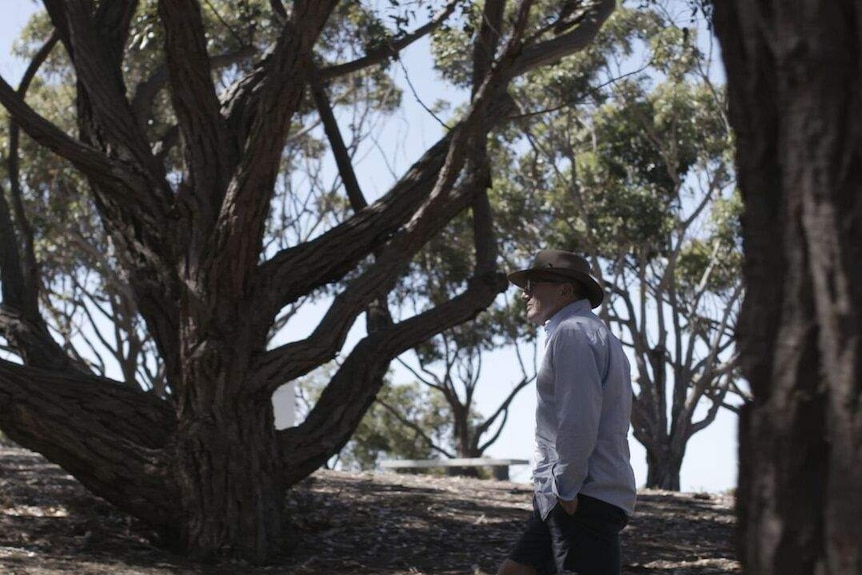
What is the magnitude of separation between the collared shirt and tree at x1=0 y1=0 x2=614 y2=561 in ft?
9.63

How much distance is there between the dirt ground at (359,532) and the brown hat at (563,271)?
8.44 ft

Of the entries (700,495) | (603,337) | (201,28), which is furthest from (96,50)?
(700,495)

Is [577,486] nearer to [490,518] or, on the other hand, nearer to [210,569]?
[210,569]

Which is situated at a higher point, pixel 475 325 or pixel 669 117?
pixel 669 117

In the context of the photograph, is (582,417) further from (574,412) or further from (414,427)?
(414,427)

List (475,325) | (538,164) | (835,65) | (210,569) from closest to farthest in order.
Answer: (835,65), (210,569), (538,164), (475,325)

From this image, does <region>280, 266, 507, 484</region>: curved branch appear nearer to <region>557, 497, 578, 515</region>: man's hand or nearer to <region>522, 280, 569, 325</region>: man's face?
<region>522, 280, 569, 325</region>: man's face

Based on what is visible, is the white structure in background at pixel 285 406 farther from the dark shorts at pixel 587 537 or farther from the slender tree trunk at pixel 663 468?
the dark shorts at pixel 587 537

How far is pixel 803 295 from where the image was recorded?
8.23 ft

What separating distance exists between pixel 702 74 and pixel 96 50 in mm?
15036

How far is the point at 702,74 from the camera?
21797 millimetres

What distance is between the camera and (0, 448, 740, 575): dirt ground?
23.9 ft

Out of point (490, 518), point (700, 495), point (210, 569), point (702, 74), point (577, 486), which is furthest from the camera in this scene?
point (702, 74)

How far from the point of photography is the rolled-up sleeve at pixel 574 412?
455 centimetres
